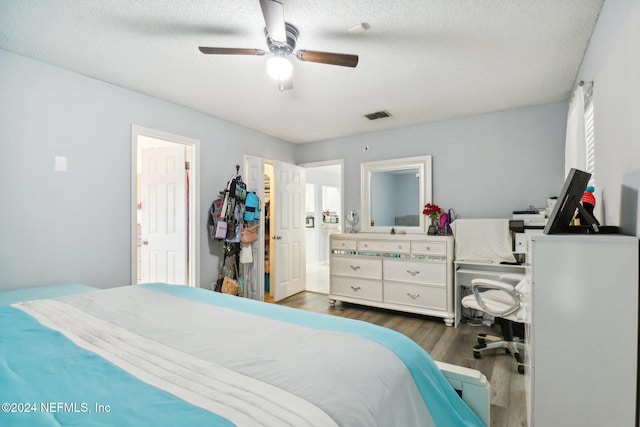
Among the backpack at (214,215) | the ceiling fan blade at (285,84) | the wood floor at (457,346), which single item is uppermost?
the ceiling fan blade at (285,84)

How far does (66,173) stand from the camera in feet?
8.16

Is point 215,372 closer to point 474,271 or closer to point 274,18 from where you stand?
point 274,18

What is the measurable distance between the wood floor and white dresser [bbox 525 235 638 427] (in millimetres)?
617

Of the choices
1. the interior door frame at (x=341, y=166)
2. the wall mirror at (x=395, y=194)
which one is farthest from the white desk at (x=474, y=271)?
the interior door frame at (x=341, y=166)

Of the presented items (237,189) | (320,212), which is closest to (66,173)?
(237,189)

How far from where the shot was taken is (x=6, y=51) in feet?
7.23

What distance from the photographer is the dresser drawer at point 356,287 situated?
376 cm

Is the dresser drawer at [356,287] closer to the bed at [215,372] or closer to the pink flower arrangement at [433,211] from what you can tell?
the pink flower arrangement at [433,211]

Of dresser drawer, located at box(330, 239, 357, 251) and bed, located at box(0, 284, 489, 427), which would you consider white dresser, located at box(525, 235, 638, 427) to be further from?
dresser drawer, located at box(330, 239, 357, 251)

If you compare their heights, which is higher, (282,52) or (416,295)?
(282,52)

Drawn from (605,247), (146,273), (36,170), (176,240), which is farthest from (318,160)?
(605,247)

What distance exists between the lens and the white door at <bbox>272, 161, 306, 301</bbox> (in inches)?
167

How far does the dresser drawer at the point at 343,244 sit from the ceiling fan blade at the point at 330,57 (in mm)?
2500

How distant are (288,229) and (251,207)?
Answer: 82cm
